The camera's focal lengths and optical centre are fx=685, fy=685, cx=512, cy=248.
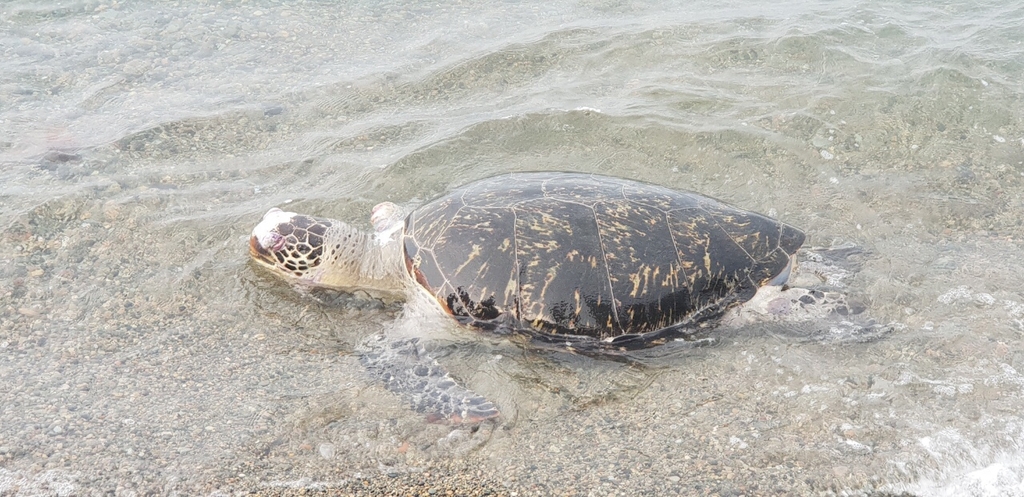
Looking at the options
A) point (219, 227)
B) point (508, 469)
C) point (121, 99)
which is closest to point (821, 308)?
point (508, 469)

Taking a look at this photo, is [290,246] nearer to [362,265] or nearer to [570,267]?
[362,265]

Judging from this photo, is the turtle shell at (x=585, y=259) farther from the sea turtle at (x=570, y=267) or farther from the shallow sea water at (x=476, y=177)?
the shallow sea water at (x=476, y=177)

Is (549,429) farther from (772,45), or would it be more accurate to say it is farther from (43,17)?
(43,17)

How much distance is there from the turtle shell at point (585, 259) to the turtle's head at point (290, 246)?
664 millimetres

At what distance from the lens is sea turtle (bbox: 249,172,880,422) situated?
393cm

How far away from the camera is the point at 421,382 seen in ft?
12.4

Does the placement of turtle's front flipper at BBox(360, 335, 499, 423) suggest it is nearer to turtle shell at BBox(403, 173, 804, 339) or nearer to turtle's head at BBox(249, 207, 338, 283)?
turtle shell at BBox(403, 173, 804, 339)

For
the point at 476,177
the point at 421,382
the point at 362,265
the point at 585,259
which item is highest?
the point at 585,259

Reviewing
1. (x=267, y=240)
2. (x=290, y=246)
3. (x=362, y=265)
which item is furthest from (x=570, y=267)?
(x=267, y=240)

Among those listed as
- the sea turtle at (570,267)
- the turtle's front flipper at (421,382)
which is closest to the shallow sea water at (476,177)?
the turtle's front flipper at (421,382)

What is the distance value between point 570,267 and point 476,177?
6.29 ft

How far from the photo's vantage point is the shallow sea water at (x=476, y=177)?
127 inches

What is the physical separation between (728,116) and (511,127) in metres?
2.01

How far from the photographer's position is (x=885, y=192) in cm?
534
